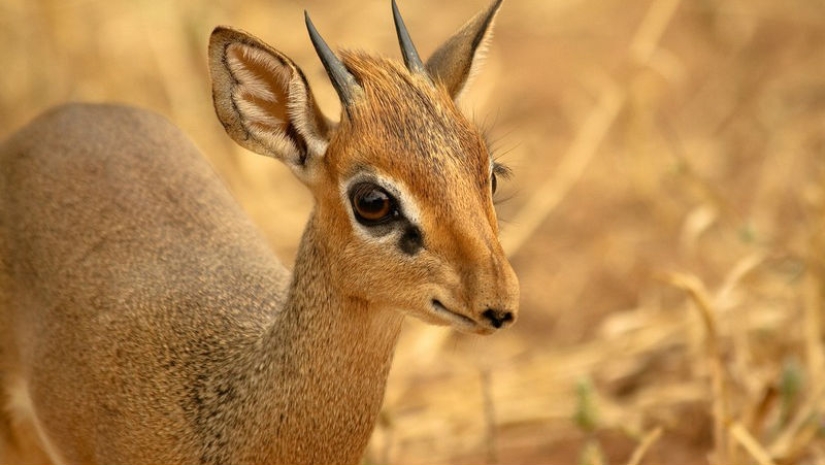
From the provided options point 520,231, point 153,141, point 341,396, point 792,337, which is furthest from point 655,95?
point 341,396

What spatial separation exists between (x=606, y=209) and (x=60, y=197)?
353cm

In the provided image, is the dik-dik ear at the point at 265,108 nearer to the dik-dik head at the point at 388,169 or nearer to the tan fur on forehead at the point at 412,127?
the dik-dik head at the point at 388,169

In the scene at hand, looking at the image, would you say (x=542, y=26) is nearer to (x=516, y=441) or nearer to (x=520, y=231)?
(x=520, y=231)

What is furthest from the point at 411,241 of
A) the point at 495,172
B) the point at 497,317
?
the point at 495,172

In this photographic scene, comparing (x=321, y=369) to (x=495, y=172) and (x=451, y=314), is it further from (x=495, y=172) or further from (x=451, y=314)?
(x=495, y=172)

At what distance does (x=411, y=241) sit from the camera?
276cm

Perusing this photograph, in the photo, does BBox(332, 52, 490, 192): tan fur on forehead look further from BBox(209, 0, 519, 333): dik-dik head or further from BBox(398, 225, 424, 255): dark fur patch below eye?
BBox(398, 225, 424, 255): dark fur patch below eye

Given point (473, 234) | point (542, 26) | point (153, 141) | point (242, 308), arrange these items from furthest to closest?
point (542, 26), point (153, 141), point (242, 308), point (473, 234)

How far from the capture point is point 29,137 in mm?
3828

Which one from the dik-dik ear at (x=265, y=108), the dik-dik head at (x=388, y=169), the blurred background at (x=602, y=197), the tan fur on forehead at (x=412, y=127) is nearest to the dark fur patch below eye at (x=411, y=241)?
the dik-dik head at (x=388, y=169)

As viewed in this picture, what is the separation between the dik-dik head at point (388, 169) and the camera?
272 centimetres

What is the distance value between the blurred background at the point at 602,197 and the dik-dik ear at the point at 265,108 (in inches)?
31.5

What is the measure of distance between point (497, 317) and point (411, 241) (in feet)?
0.85

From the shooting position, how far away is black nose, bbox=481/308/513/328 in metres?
2.68
